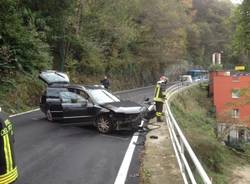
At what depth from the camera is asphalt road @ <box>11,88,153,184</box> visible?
7848 millimetres

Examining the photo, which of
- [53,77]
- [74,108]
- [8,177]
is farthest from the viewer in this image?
[53,77]

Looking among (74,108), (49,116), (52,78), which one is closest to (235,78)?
(52,78)

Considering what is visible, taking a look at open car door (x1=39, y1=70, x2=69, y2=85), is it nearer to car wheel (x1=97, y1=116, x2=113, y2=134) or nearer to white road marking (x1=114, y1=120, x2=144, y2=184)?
car wheel (x1=97, y1=116, x2=113, y2=134)

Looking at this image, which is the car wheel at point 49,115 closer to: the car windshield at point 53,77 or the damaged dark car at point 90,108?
the damaged dark car at point 90,108

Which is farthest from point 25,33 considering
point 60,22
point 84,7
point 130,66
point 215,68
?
point 215,68

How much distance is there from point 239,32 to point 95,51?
18.6 meters

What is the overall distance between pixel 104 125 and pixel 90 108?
0.92 m

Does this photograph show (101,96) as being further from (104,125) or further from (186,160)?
(186,160)

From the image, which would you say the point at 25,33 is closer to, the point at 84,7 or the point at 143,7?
A: the point at 84,7

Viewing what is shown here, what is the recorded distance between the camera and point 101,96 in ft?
46.3

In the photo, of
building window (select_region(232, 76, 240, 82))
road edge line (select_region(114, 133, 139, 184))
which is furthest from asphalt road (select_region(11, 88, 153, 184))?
building window (select_region(232, 76, 240, 82))

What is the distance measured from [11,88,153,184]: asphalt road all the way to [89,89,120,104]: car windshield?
1149mm

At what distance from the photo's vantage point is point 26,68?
23047 millimetres

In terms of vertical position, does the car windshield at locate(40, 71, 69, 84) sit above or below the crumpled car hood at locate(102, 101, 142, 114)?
above
